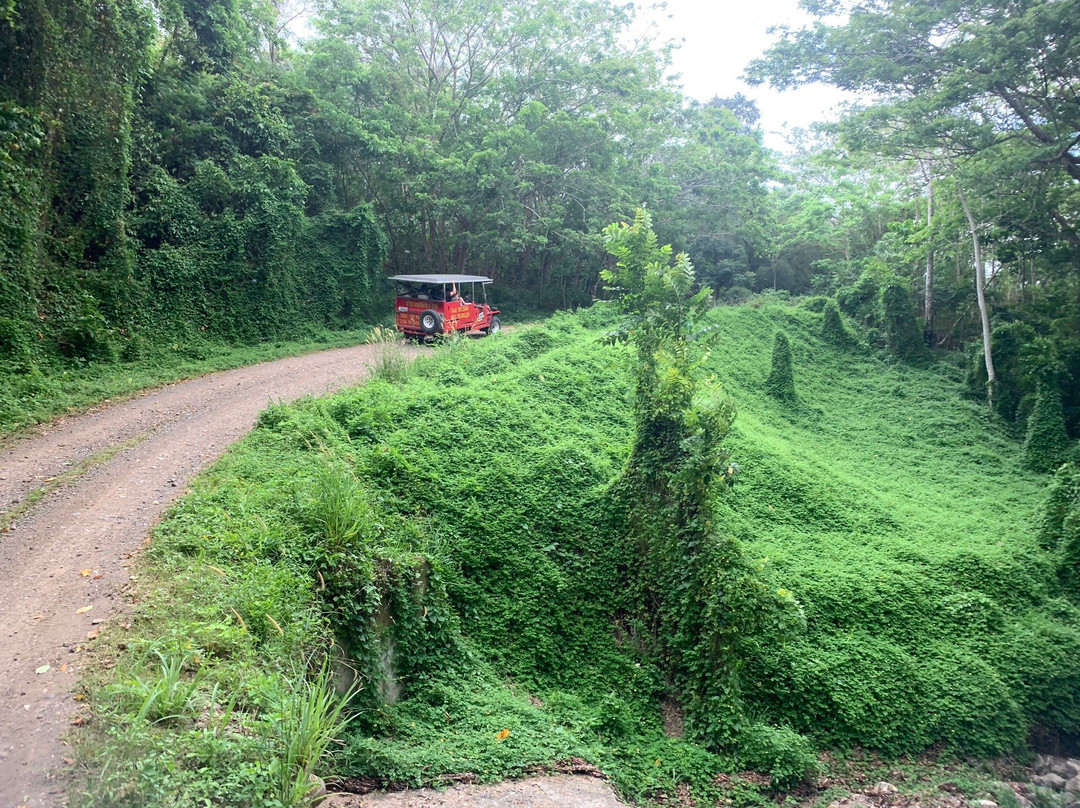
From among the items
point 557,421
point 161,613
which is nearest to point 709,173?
point 557,421

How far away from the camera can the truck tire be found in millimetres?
15672

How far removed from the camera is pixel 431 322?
15781 millimetres

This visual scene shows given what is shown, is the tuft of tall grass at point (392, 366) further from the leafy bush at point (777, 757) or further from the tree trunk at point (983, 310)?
the tree trunk at point (983, 310)

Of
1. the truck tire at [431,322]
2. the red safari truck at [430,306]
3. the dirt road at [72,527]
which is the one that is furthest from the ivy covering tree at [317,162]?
the truck tire at [431,322]

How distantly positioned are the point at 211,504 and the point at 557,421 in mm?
5659

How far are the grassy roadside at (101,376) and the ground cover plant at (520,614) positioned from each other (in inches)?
121

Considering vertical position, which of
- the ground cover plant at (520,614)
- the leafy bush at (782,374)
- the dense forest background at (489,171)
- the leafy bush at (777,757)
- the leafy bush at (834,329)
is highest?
the dense forest background at (489,171)

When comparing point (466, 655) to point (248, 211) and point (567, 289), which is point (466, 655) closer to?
point (248, 211)

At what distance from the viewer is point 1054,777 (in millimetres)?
6602

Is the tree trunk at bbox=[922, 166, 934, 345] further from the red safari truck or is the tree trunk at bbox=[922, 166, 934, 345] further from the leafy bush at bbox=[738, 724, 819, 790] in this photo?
the leafy bush at bbox=[738, 724, 819, 790]

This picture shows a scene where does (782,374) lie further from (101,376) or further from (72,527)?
(72,527)

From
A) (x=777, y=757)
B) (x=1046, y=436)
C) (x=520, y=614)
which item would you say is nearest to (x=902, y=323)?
(x=1046, y=436)

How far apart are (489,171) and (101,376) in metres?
13.3

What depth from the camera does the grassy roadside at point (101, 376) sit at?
8617 millimetres
